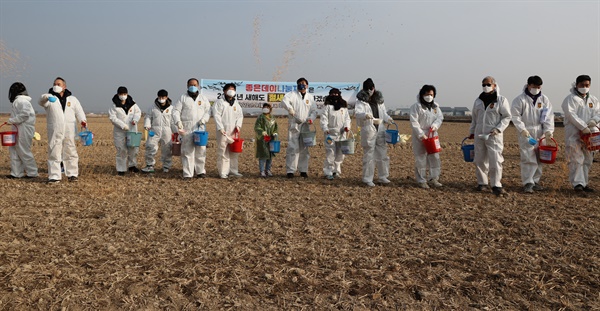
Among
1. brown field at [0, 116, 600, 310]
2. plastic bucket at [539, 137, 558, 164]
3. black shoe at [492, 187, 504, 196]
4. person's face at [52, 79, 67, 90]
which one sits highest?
person's face at [52, 79, 67, 90]

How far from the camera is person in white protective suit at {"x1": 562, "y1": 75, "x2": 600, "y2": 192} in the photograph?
26.4 feet

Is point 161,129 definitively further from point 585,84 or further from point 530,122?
point 585,84

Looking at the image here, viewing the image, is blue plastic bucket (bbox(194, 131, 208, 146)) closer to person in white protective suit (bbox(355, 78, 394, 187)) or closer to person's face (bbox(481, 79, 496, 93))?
person in white protective suit (bbox(355, 78, 394, 187))

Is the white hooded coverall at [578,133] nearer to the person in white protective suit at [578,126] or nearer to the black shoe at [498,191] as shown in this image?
the person in white protective suit at [578,126]

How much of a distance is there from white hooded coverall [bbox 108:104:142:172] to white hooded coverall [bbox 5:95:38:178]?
148 centimetres

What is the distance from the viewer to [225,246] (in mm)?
4883

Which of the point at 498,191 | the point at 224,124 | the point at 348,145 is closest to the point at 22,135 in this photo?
the point at 224,124

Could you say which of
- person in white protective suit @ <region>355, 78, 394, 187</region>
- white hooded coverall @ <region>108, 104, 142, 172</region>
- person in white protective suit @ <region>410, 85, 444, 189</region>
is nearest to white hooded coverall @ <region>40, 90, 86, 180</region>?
white hooded coverall @ <region>108, 104, 142, 172</region>

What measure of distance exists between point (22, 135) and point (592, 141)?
33.4 feet

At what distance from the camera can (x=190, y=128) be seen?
31.3ft

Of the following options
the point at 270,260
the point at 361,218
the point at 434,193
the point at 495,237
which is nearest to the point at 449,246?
the point at 495,237

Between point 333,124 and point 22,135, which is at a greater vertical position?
point 333,124

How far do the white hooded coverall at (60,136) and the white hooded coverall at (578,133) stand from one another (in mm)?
8710

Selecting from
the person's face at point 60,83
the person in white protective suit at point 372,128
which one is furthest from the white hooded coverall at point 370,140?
the person's face at point 60,83
